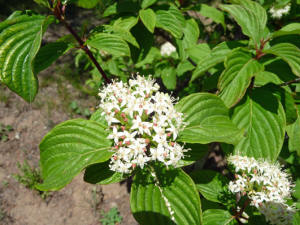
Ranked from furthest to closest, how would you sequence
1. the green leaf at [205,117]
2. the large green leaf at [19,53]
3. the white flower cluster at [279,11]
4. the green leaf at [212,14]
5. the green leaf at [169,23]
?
the white flower cluster at [279,11], the green leaf at [212,14], the green leaf at [169,23], the green leaf at [205,117], the large green leaf at [19,53]

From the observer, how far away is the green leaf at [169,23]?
4.64 feet

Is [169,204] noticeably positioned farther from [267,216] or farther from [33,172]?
[33,172]

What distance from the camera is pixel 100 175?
114 centimetres

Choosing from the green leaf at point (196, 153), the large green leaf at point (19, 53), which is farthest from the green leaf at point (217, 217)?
the large green leaf at point (19, 53)

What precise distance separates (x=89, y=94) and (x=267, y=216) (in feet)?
9.33

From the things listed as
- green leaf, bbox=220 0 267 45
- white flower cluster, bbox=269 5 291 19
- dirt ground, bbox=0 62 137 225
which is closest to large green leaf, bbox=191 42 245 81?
green leaf, bbox=220 0 267 45

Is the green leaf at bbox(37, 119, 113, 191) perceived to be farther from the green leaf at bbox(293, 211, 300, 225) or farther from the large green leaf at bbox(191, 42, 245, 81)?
the green leaf at bbox(293, 211, 300, 225)

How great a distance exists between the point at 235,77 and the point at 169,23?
0.57 m

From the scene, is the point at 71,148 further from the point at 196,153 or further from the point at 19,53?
the point at 196,153

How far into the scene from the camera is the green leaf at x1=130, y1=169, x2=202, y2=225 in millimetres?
973

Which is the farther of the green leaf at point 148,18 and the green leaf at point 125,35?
the green leaf at point 148,18

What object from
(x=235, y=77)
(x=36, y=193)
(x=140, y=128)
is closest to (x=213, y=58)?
(x=235, y=77)

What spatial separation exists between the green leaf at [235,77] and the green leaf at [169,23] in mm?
390

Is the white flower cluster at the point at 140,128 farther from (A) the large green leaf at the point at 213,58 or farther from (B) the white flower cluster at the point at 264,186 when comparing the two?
(B) the white flower cluster at the point at 264,186
